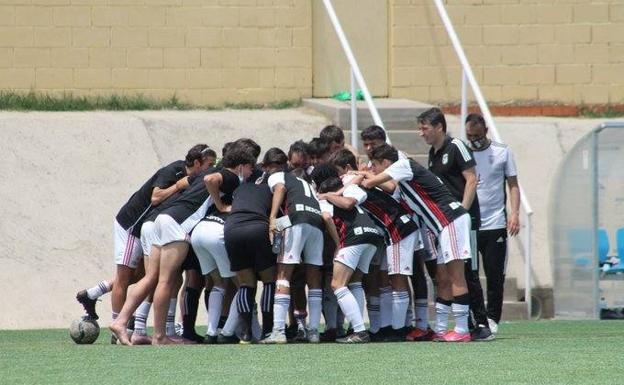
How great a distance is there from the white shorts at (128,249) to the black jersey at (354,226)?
65.0 inches

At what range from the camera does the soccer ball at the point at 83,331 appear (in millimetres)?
12125

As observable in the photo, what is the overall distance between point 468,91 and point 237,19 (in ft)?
9.97

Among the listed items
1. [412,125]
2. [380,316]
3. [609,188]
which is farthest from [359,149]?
[380,316]

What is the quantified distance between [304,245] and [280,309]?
56 cm

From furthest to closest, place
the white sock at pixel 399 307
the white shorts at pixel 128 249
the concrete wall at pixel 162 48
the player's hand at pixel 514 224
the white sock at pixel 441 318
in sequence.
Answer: the concrete wall at pixel 162 48 → the player's hand at pixel 514 224 → the white shorts at pixel 128 249 → the white sock at pixel 399 307 → the white sock at pixel 441 318

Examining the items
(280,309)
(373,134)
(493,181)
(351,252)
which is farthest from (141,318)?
(493,181)

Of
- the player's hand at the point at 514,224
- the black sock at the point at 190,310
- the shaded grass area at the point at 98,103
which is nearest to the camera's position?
the black sock at the point at 190,310

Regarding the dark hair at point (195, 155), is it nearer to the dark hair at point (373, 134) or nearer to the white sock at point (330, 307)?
the dark hair at point (373, 134)

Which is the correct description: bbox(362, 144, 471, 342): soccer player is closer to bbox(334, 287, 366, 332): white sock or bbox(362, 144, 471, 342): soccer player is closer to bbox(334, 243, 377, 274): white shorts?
bbox(334, 243, 377, 274): white shorts

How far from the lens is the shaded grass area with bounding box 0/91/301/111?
18.0 metres

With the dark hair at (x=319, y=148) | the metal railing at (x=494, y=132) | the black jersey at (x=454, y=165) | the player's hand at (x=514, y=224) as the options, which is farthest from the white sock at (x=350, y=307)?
the metal railing at (x=494, y=132)

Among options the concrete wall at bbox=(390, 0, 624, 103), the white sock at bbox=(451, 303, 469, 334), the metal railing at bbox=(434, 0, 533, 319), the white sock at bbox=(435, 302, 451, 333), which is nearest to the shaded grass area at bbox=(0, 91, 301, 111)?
the concrete wall at bbox=(390, 0, 624, 103)

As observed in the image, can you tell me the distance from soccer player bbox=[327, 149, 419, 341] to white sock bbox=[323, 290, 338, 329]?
0.47m

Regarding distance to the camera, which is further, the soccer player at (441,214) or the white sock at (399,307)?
the white sock at (399,307)
